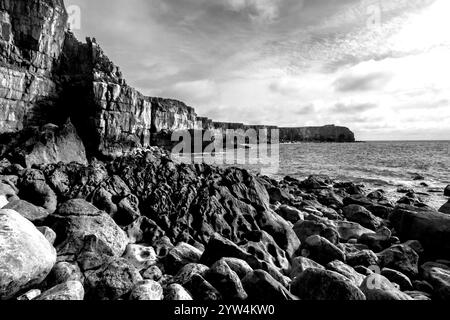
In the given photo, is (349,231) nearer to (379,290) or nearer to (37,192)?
(379,290)

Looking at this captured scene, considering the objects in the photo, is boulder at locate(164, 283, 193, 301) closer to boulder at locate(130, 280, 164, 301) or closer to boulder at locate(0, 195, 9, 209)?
boulder at locate(130, 280, 164, 301)

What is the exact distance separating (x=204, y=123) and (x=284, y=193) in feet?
384

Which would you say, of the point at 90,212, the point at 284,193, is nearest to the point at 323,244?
the point at 90,212

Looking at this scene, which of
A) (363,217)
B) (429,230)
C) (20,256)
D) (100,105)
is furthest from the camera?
(100,105)

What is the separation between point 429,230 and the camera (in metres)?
10.3

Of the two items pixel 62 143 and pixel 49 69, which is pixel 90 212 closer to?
pixel 62 143

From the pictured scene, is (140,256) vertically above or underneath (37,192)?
underneath

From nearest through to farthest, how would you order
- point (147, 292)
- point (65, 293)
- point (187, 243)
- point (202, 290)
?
point (65, 293)
point (147, 292)
point (202, 290)
point (187, 243)

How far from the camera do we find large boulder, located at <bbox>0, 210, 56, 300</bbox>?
4922mm

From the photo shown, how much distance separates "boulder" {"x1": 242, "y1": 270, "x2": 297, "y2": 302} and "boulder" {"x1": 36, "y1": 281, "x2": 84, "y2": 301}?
131 inches

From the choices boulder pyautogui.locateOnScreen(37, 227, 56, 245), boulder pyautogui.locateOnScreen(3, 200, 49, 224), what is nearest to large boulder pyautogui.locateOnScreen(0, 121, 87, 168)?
boulder pyautogui.locateOnScreen(3, 200, 49, 224)

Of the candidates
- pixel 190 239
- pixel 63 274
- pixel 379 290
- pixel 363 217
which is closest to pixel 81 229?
pixel 63 274

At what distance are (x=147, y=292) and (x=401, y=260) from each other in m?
7.86

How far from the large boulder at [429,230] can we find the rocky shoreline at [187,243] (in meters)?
0.04
